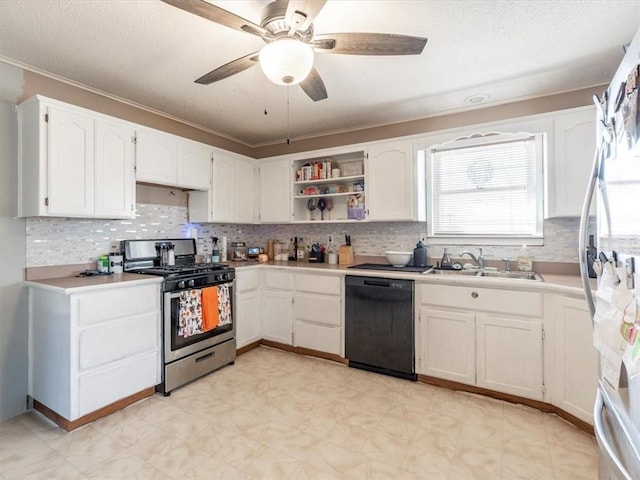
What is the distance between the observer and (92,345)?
85.6 inches

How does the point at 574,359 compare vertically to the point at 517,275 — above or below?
below

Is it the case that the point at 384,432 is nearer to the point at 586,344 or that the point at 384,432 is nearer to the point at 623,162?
the point at 586,344

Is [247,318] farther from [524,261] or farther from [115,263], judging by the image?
[524,261]

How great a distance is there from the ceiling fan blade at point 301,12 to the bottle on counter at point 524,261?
2.54 m

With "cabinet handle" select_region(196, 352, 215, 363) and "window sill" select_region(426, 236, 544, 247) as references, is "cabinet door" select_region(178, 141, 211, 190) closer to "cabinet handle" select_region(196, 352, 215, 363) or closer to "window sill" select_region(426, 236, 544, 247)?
"cabinet handle" select_region(196, 352, 215, 363)

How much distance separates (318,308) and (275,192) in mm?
1547

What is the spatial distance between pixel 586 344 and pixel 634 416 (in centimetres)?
159

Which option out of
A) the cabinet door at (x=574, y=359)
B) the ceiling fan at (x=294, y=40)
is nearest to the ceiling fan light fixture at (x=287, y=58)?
the ceiling fan at (x=294, y=40)

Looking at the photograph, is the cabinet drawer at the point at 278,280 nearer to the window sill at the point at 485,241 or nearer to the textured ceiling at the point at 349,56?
the window sill at the point at 485,241

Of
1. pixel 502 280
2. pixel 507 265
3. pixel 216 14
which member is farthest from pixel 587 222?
pixel 507 265

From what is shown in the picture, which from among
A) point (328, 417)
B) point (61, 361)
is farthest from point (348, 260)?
point (61, 361)

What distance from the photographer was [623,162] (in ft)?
2.92

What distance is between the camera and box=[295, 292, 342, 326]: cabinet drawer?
3.17 meters

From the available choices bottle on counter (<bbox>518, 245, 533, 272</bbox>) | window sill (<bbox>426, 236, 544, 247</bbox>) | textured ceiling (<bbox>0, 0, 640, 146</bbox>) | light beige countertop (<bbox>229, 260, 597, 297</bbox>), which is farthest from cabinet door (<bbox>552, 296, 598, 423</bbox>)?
textured ceiling (<bbox>0, 0, 640, 146</bbox>)
